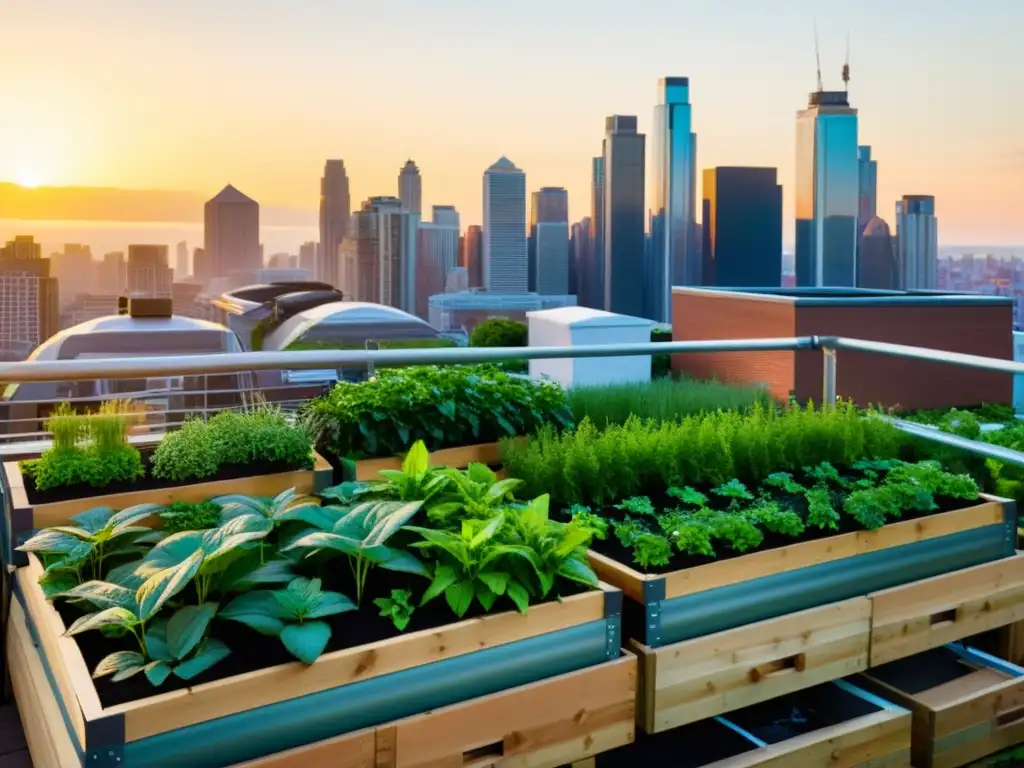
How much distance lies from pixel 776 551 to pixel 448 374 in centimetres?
133

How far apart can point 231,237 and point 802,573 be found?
34988 millimetres

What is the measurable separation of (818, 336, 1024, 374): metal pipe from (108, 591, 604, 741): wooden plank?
1.63 metres

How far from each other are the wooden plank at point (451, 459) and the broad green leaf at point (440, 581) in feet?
2.73

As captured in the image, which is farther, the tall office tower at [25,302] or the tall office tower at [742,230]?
the tall office tower at [742,230]

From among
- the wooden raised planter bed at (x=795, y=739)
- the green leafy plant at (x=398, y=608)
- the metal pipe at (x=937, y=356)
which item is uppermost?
the metal pipe at (x=937, y=356)

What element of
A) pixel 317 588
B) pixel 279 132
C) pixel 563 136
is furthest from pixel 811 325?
pixel 279 132

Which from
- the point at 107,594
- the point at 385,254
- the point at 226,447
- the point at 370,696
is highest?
the point at 385,254

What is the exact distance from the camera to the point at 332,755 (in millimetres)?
1764

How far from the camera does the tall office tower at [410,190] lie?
131 feet

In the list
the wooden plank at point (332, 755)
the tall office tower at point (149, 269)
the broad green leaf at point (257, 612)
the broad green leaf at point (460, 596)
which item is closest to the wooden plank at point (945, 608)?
the broad green leaf at point (460, 596)

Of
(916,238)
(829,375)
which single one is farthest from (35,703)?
(916,238)

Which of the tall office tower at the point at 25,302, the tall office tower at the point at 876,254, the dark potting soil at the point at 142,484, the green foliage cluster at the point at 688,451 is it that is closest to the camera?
the dark potting soil at the point at 142,484

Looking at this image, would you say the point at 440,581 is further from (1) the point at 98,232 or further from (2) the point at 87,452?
(1) the point at 98,232

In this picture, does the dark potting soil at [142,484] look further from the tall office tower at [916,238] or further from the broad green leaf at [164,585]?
the tall office tower at [916,238]
